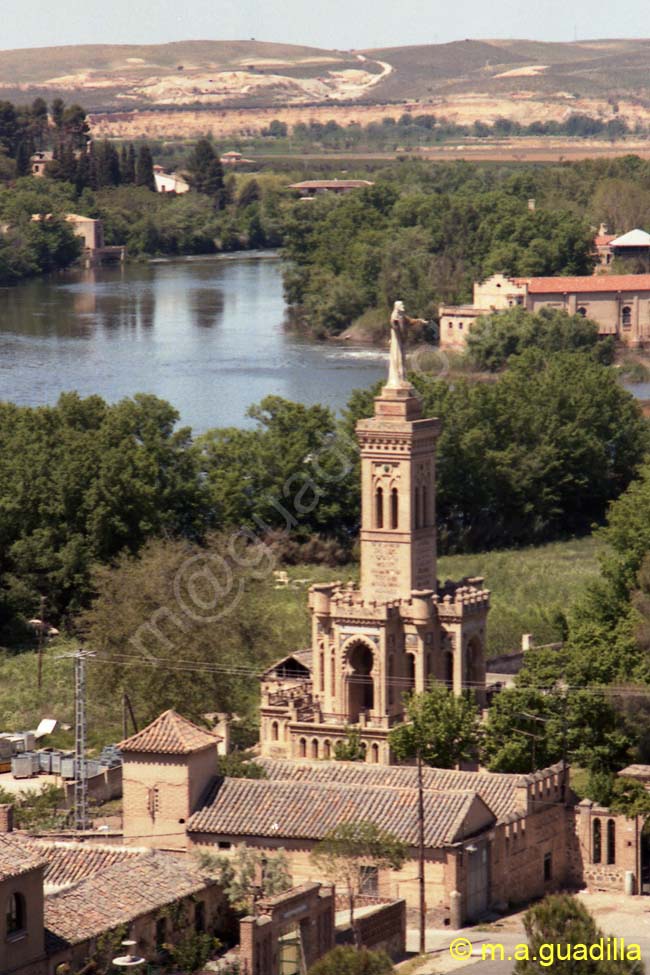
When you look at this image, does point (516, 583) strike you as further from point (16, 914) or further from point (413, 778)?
point (16, 914)

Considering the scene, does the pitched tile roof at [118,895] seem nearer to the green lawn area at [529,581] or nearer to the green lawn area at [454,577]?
the green lawn area at [454,577]

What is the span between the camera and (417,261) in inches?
3738

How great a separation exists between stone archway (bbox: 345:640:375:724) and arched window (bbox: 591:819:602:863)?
11.7ft

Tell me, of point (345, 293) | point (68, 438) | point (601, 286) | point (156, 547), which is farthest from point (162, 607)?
point (345, 293)

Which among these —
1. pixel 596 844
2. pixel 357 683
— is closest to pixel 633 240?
pixel 357 683

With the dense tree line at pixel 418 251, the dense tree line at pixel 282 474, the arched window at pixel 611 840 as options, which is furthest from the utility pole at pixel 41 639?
the dense tree line at pixel 418 251

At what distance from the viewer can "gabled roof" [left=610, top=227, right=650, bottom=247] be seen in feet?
330

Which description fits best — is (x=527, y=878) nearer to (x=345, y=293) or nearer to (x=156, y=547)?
(x=156, y=547)

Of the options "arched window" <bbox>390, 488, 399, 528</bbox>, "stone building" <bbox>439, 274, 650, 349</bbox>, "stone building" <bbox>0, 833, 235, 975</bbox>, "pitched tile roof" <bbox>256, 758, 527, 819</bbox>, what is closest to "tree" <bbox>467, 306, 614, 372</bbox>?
"stone building" <bbox>439, 274, 650, 349</bbox>

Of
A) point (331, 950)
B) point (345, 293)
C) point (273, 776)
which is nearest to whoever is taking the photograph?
point (331, 950)

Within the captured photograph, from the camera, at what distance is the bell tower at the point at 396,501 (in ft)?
107

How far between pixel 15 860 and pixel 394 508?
9.51 meters

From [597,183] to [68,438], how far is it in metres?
74.9

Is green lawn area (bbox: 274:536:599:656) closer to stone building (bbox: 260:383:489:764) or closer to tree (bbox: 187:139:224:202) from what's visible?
stone building (bbox: 260:383:489:764)
